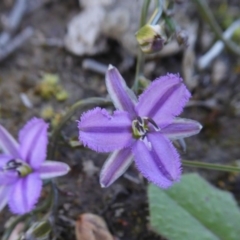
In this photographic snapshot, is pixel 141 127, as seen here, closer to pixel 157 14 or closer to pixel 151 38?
pixel 151 38

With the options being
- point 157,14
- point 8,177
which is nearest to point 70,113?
point 8,177

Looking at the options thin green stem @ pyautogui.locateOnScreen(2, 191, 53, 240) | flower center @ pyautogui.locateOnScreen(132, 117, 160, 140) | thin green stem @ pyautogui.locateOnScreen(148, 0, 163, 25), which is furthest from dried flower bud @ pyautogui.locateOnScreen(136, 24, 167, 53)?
thin green stem @ pyautogui.locateOnScreen(2, 191, 53, 240)

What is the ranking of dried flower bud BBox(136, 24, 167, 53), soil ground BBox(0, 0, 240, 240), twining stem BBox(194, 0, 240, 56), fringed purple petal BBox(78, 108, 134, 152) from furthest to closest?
twining stem BBox(194, 0, 240, 56)
soil ground BBox(0, 0, 240, 240)
dried flower bud BBox(136, 24, 167, 53)
fringed purple petal BBox(78, 108, 134, 152)

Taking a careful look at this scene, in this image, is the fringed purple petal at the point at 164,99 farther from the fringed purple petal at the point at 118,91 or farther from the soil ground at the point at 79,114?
the soil ground at the point at 79,114

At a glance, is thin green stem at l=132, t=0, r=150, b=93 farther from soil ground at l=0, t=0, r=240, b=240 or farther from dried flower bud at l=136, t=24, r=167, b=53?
soil ground at l=0, t=0, r=240, b=240

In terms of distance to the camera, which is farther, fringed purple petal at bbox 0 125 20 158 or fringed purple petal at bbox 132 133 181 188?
fringed purple petal at bbox 0 125 20 158

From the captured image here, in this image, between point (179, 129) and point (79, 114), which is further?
point (79, 114)

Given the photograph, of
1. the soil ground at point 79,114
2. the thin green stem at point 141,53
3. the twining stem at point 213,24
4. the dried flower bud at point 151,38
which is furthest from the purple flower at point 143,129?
the twining stem at point 213,24

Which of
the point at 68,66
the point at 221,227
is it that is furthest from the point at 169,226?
the point at 68,66
